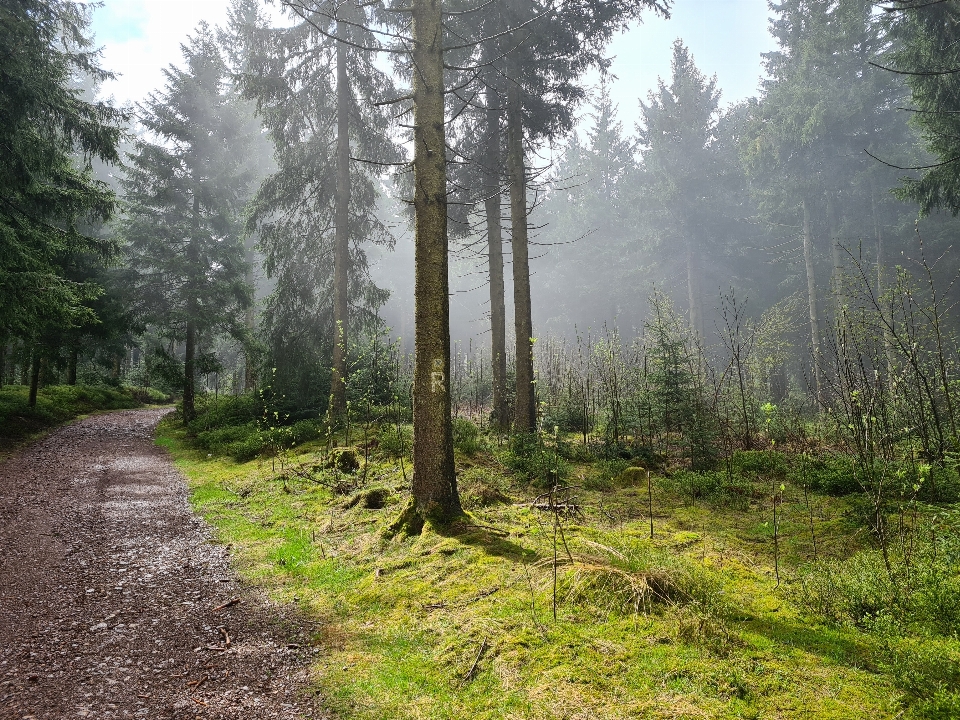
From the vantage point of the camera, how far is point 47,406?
1580 cm

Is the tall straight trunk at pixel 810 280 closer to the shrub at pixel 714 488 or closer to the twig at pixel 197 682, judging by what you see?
the shrub at pixel 714 488

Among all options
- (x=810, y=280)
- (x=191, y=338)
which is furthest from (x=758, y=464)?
(x=810, y=280)

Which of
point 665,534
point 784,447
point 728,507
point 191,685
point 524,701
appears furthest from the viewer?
point 784,447

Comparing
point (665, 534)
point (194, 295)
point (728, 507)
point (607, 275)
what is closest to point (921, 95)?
point (728, 507)

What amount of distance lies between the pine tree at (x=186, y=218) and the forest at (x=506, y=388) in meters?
0.14

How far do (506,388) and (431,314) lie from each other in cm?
677

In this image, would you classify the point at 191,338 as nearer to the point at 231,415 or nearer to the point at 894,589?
the point at 231,415

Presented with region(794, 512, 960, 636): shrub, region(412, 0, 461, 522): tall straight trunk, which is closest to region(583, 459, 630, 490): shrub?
region(412, 0, 461, 522): tall straight trunk

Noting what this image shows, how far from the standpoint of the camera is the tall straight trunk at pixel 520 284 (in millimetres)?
10250

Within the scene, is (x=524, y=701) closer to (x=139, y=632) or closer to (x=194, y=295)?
(x=139, y=632)

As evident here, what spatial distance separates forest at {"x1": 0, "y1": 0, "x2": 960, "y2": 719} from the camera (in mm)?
2926

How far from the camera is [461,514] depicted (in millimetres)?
5242

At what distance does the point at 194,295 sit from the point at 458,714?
63.1 feet

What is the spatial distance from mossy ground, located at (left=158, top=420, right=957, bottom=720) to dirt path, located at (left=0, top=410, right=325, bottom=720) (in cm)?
31
